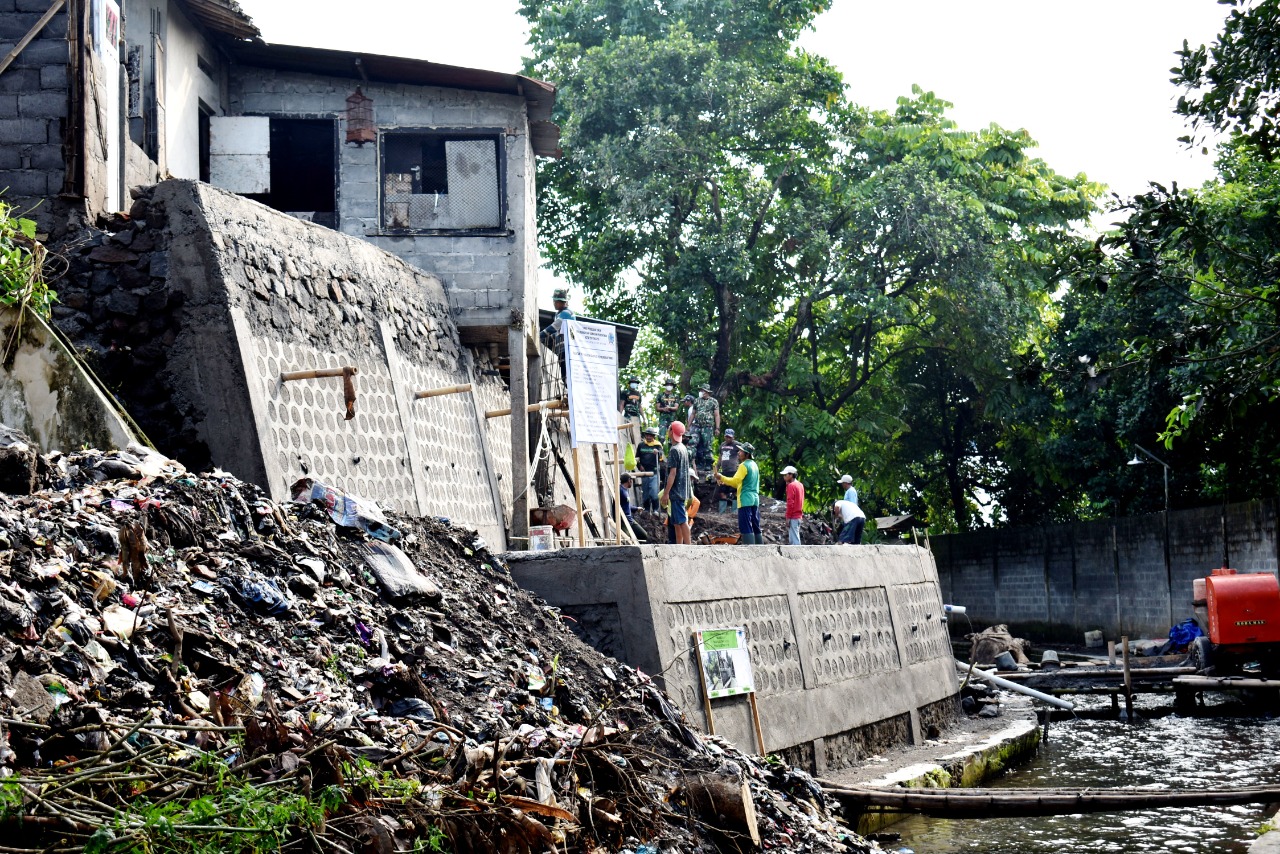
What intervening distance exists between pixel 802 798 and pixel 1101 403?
20831 mm

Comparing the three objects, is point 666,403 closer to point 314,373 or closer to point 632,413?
point 632,413

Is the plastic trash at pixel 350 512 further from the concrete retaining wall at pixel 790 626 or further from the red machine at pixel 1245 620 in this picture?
the red machine at pixel 1245 620

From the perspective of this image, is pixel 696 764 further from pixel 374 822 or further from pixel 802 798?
pixel 374 822

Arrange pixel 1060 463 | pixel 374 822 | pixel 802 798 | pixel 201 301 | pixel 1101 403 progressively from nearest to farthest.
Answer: pixel 374 822 < pixel 802 798 < pixel 201 301 < pixel 1101 403 < pixel 1060 463

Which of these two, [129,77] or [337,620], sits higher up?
[129,77]

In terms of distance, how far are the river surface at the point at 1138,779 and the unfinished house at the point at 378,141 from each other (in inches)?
231

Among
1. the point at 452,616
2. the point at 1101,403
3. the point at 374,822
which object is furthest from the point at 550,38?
the point at 374,822

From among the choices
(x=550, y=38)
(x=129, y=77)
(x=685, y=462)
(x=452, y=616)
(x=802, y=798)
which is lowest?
(x=802, y=798)

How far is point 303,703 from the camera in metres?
6.55

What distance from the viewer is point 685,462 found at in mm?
15383

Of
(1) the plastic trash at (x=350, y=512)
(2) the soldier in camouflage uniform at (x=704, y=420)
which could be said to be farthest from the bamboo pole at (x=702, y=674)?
(2) the soldier in camouflage uniform at (x=704, y=420)

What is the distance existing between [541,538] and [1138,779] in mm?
7008

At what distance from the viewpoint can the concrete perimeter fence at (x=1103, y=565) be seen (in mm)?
23406

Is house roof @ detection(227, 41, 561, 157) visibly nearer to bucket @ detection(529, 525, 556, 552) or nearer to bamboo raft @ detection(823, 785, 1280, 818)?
bucket @ detection(529, 525, 556, 552)
